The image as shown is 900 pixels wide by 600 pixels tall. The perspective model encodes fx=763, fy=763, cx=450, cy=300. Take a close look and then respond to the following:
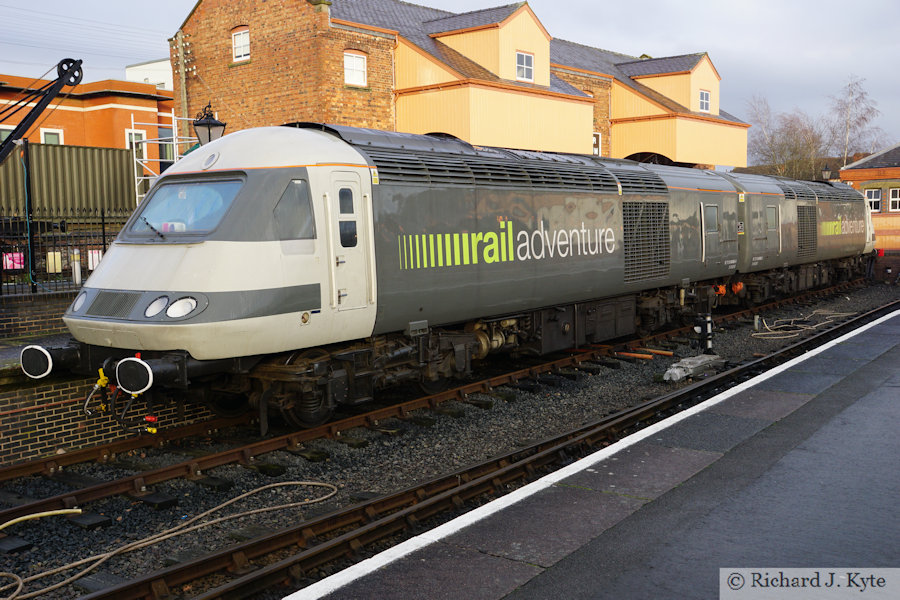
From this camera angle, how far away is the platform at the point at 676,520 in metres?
5.18

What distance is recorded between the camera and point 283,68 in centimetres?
2439

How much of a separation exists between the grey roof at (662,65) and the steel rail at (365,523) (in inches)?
1109

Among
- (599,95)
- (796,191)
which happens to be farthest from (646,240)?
(599,95)

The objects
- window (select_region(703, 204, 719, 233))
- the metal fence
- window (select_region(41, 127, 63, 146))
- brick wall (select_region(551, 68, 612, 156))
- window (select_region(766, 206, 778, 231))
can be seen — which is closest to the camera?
the metal fence

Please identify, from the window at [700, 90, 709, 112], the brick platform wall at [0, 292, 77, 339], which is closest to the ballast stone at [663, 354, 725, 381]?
the brick platform wall at [0, 292, 77, 339]

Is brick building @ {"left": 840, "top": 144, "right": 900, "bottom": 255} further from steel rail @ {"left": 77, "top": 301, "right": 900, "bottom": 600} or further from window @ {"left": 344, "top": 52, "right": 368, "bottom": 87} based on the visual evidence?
steel rail @ {"left": 77, "top": 301, "right": 900, "bottom": 600}

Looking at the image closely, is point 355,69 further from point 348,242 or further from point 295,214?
point 295,214

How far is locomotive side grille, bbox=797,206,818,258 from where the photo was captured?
2173cm

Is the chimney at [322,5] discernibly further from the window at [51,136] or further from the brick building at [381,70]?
the window at [51,136]

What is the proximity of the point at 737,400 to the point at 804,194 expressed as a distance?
14306mm

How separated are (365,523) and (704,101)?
33.2m

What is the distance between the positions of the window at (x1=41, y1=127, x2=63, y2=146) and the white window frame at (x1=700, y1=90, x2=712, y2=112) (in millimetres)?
27851

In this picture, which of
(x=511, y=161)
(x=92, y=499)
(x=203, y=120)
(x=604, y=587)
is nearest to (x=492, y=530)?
(x=604, y=587)

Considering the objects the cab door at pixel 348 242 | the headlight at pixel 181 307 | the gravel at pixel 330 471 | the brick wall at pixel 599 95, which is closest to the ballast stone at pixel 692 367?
the gravel at pixel 330 471
